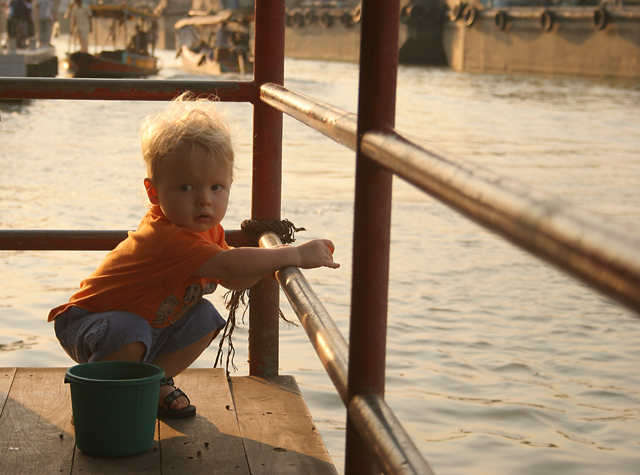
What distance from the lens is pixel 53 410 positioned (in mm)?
2145

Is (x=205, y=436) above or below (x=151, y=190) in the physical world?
below

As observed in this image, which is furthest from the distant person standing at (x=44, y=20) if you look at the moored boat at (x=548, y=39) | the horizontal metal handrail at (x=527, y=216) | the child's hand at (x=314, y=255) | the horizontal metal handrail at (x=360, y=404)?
the horizontal metal handrail at (x=527, y=216)

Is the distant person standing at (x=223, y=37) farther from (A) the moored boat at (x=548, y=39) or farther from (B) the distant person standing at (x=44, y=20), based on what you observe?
(A) the moored boat at (x=548, y=39)

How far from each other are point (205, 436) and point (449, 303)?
137 inches

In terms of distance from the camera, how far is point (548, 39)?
91.7 ft

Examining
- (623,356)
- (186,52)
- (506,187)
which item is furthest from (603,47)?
(506,187)

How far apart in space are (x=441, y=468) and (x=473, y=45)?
3014 centimetres

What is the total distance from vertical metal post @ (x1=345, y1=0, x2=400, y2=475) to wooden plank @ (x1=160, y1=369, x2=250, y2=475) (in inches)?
22.3

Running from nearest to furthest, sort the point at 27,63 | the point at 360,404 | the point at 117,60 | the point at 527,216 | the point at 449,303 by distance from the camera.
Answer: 1. the point at 527,216
2. the point at 360,404
3. the point at 449,303
4. the point at 27,63
5. the point at 117,60

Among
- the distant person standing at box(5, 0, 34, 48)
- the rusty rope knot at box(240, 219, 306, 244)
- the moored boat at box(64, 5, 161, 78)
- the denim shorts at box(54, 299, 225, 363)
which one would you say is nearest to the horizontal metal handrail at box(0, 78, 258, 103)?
the rusty rope knot at box(240, 219, 306, 244)

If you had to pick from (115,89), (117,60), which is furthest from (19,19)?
(115,89)

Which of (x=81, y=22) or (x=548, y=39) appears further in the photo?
(x=548, y=39)

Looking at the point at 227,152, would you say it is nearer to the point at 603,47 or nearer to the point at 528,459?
the point at 528,459

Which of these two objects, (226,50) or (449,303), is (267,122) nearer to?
(449,303)
